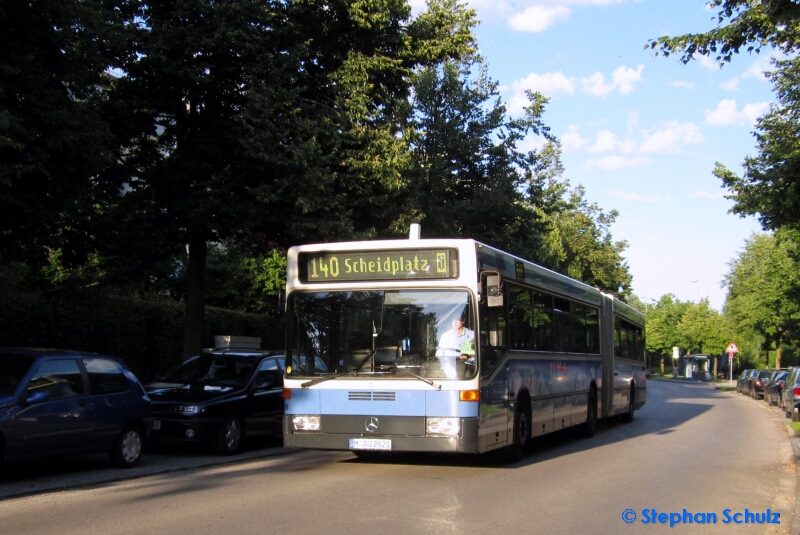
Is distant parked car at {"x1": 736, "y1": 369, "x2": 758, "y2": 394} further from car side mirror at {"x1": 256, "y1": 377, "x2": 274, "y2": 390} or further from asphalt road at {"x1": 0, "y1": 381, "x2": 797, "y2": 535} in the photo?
car side mirror at {"x1": 256, "y1": 377, "x2": 274, "y2": 390}

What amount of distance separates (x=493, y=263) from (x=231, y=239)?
34.0ft

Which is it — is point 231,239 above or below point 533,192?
below

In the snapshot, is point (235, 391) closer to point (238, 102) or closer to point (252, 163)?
point (252, 163)

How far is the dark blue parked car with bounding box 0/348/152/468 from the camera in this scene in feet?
33.8

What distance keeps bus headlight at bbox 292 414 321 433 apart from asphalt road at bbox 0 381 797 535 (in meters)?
0.61

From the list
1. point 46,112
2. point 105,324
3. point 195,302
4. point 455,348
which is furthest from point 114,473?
point 105,324

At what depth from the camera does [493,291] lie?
11234 millimetres

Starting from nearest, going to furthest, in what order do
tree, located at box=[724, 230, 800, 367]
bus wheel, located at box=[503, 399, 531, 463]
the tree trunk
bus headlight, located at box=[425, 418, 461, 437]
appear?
bus headlight, located at box=[425, 418, 461, 437] → bus wheel, located at box=[503, 399, 531, 463] → the tree trunk → tree, located at box=[724, 230, 800, 367]

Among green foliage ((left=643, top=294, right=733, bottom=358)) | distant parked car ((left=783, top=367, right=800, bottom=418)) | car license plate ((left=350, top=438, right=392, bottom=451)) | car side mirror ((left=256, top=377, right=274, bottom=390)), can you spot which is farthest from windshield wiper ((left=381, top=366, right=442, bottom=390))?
green foliage ((left=643, top=294, right=733, bottom=358))

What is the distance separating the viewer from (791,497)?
429 inches

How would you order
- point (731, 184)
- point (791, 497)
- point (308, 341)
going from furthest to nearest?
point (731, 184) → point (308, 341) → point (791, 497)

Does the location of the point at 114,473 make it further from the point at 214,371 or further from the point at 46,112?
the point at 46,112

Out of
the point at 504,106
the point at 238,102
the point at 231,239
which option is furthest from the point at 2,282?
the point at 504,106

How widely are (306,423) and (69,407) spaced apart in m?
3.01
